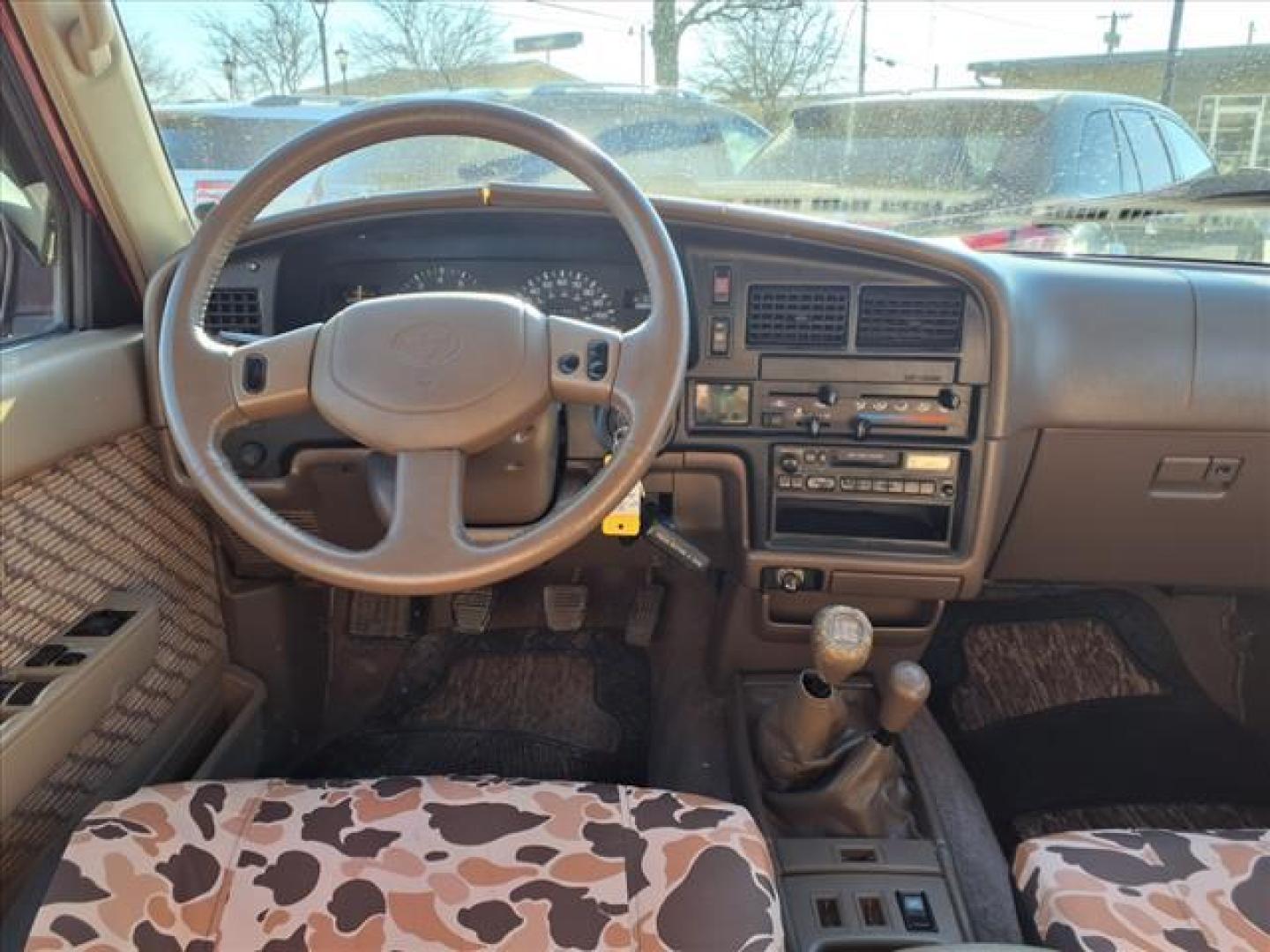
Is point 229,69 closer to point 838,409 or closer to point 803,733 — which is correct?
point 838,409

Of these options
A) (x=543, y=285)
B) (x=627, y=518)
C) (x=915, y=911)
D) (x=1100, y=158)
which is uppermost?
(x=1100, y=158)

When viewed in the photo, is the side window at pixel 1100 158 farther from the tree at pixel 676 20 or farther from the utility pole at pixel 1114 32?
the tree at pixel 676 20

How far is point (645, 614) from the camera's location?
2250 millimetres

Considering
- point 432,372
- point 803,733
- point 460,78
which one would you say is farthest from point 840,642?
point 460,78

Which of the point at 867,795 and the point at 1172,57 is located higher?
the point at 1172,57

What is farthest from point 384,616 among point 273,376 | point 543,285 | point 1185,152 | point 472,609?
point 1185,152

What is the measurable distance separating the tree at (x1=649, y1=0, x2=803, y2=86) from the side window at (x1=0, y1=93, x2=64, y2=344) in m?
0.99

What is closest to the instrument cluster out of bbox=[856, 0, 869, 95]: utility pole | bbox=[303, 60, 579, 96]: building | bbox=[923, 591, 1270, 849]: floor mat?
bbox=[303, 60, 579, 96]: building

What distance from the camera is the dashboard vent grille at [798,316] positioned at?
5.27ft

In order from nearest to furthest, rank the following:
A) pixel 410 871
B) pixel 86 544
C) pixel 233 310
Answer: pixel 410 871
pixel 86 544
pixel 233 310

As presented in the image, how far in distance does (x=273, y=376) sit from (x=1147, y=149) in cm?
144

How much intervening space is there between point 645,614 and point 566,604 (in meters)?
0.19

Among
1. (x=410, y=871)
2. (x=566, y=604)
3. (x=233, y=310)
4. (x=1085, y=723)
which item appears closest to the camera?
(x=410, y=871)

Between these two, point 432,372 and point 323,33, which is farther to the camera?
point 323,33
